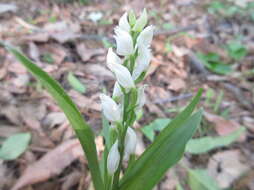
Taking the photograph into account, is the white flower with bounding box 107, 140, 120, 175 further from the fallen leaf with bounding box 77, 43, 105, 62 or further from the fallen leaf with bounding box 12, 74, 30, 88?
the fallen leaf with bounding box 77, 43, 105, 62

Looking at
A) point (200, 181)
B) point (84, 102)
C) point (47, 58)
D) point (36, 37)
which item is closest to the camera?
point (200, 181)

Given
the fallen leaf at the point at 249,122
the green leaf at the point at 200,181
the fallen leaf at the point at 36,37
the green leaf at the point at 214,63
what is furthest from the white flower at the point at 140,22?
the green leaf at the point at 214,63

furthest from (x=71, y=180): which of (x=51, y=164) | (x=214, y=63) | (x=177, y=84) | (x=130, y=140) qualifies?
(x=214, y=63)

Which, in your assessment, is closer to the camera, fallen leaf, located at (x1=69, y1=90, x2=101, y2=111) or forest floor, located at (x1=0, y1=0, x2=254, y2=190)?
forest floor, located at (x1=0, y1=0, x2=254, y2=190)

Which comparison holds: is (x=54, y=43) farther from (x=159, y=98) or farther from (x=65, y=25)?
(x=159, y=98)

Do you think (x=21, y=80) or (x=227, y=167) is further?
(x=21, y=80)

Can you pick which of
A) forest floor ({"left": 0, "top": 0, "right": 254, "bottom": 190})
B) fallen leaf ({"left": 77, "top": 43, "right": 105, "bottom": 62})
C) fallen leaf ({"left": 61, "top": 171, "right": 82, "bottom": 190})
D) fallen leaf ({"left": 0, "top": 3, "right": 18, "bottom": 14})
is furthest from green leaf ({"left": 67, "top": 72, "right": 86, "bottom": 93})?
fallen leaf ({"left": 0, "top": 3, "right": 18, "bottom": 14})

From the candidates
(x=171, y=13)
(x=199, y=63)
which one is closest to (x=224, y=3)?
(x=171, y=13)

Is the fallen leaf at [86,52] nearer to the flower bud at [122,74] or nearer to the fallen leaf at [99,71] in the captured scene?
the fallen leaf at [99,71]

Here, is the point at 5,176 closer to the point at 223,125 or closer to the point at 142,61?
the point at 142,61
